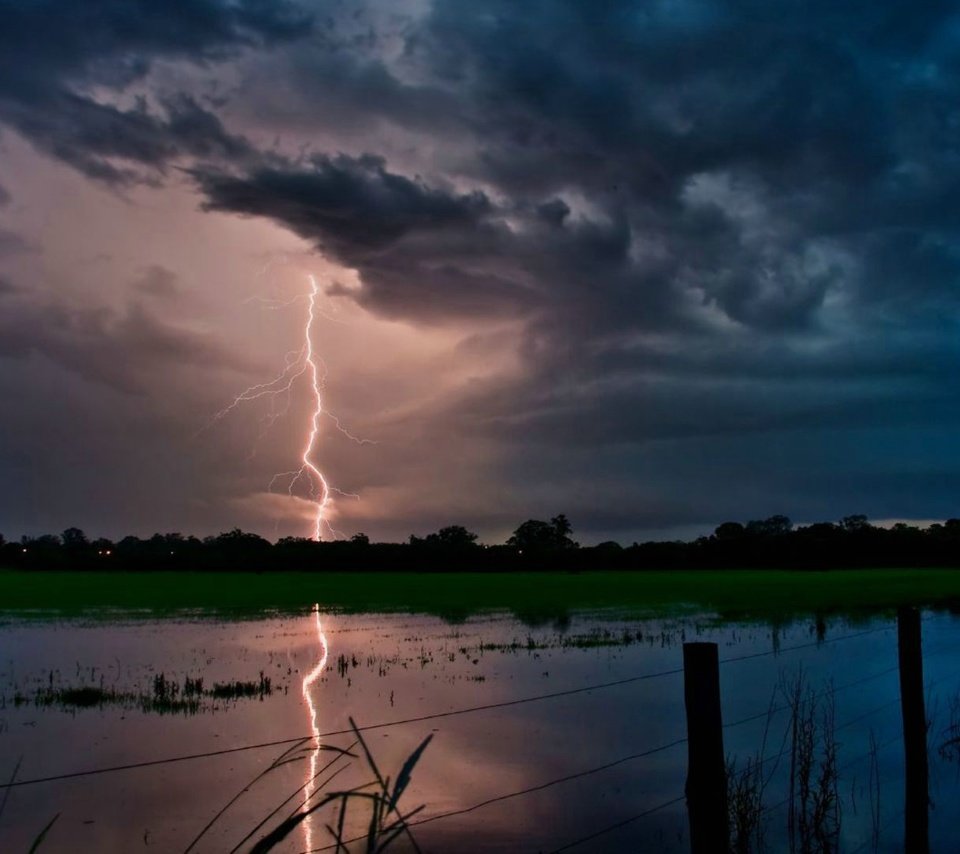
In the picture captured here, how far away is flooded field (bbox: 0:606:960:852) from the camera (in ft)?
38.5

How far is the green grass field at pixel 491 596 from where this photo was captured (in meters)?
47.9

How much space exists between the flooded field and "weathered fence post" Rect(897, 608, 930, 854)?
1.21ft

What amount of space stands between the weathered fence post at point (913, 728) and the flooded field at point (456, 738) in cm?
37

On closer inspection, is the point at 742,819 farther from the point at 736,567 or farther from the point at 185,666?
the point at 736,567

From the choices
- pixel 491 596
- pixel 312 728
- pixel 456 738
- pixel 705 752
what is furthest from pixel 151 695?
pixel 491 596

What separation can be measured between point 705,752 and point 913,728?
564 centimetres

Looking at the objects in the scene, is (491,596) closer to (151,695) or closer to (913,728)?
(151,695)

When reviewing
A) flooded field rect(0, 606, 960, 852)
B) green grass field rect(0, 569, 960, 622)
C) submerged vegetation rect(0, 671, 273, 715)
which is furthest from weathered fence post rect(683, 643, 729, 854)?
green grass field rect(0, 569, 960, 622)

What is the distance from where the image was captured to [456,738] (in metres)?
17.1

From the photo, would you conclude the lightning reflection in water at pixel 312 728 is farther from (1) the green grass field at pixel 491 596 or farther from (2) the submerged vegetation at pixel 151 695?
(1) the green grass field at pixel 491 596

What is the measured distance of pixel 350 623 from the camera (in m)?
40.9

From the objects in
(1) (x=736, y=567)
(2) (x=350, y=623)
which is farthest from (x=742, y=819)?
(1) (x=736, y=567)

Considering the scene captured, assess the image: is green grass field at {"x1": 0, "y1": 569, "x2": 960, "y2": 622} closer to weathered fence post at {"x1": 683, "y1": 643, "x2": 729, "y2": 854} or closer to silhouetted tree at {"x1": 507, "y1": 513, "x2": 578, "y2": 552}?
weathered fence post at {"x1": 683, "y1": 643, "x2": 729, "y2": 854}

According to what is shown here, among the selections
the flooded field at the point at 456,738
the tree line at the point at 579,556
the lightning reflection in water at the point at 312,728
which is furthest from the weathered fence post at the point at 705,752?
the tree line at the point at 579,556
